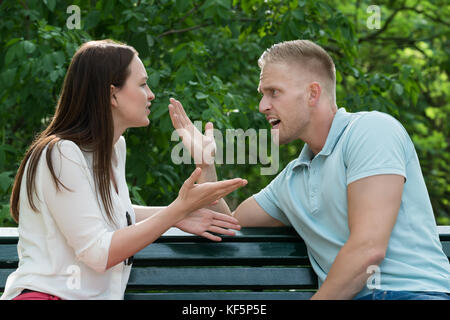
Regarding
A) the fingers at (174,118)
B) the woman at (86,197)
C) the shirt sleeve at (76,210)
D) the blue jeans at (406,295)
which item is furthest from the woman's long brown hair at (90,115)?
the blue jeans at (406,295)

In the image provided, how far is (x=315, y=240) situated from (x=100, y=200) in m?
A: 0.83

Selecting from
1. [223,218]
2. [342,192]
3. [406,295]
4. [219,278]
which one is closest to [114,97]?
[223,218]

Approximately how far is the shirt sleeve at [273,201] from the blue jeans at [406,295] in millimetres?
623

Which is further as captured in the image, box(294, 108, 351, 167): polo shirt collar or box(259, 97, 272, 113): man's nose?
box(259, 97, 272, 113): man's nose

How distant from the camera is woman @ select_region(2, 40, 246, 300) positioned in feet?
6.88

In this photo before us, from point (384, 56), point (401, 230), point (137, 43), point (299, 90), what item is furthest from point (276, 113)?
point (384, 56)

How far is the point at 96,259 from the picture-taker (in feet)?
6.82

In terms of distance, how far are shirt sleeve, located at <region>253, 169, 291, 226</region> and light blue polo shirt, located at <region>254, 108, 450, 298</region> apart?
0.13 m

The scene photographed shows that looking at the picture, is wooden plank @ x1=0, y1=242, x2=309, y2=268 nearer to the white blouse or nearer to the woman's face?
the white blouse

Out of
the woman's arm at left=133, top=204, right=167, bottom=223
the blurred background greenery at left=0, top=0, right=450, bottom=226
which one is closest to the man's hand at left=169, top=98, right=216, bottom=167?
the woman's arm at left=133, top=204, right=167, bottom=223

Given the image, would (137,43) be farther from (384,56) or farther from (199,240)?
(384,56)

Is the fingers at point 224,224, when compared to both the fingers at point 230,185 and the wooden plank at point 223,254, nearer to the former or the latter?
the wooden plank at point 223,254

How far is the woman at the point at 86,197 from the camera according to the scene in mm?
2096

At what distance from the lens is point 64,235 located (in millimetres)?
2119
